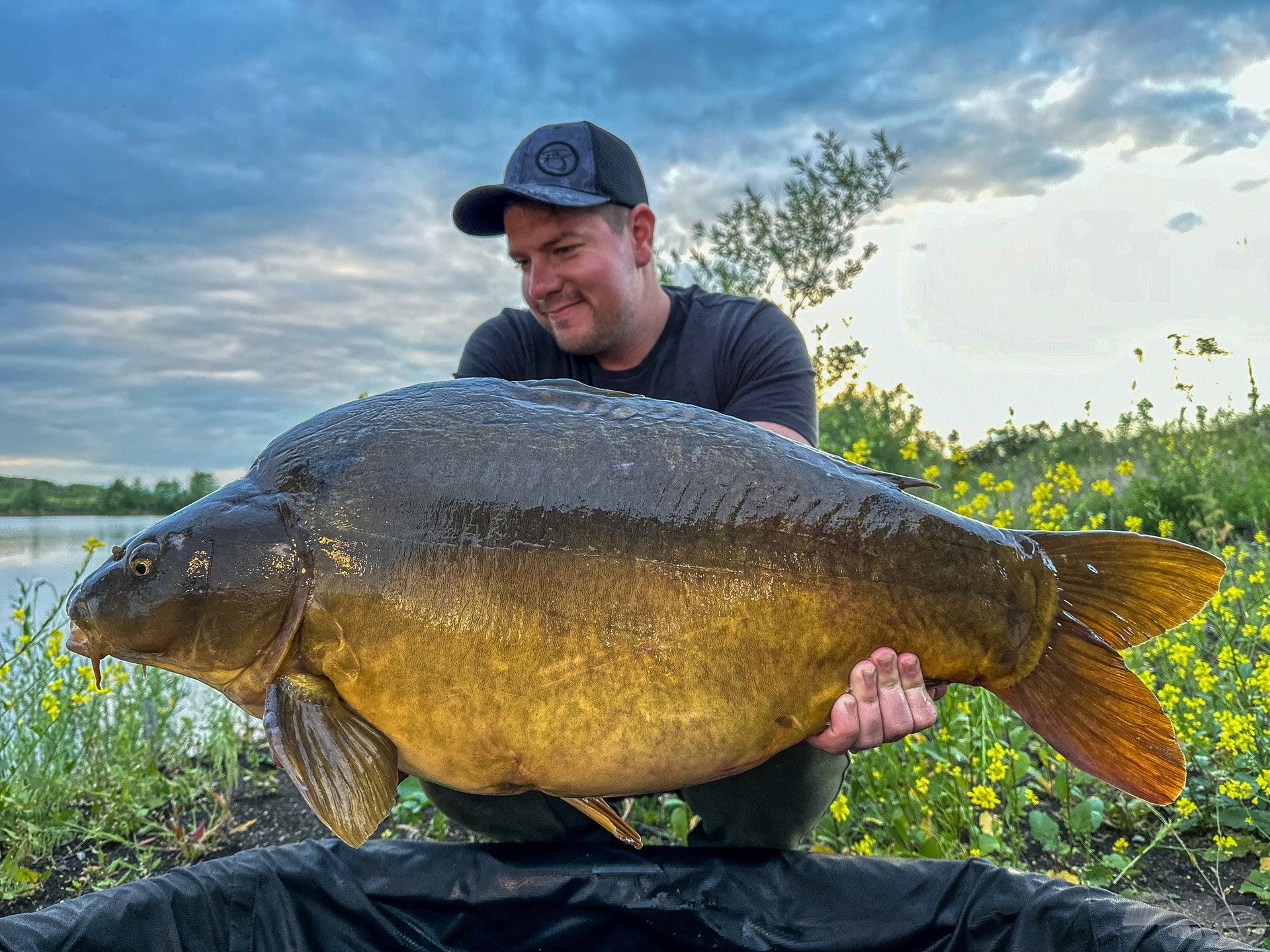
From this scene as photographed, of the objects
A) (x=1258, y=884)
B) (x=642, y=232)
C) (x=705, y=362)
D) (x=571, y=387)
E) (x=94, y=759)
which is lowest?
(x=1258, y=884)

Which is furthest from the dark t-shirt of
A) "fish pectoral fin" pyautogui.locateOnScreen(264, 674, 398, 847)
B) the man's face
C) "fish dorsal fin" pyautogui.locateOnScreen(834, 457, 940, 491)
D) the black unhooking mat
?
"fish pectoral fin" pyautogui.locateOnScreen(264, 674, 398, 847)

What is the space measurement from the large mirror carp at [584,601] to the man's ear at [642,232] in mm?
1341

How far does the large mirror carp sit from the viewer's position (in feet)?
3.97

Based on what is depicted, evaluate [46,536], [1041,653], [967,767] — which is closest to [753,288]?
[967,767]

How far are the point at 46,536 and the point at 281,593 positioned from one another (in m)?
6.57

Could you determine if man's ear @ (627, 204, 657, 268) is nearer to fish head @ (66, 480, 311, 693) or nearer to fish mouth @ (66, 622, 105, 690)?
fish head @ (66, 480, 311, 693)

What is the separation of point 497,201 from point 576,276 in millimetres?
316

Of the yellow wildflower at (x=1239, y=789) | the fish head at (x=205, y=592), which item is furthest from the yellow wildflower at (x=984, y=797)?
the fish head at (x=205, y=592)

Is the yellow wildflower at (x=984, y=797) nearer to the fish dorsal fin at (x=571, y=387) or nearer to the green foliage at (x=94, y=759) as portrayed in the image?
the fish dorsal fin at (x=571, y=387)

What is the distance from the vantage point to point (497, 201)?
2465mm

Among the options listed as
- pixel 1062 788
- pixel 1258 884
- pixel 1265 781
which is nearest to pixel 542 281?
pixel 1062 788

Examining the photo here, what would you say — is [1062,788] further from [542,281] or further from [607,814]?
[542,281]

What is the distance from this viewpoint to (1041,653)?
1354 mm

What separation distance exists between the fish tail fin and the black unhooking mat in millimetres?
317
